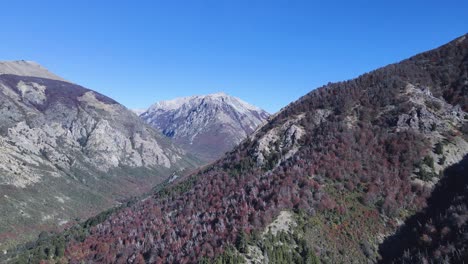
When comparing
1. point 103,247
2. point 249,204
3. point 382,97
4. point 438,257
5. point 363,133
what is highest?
point 382,97

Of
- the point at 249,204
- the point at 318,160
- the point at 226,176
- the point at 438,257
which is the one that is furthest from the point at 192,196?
the point at 438,257

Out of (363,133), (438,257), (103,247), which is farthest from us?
(103,247)

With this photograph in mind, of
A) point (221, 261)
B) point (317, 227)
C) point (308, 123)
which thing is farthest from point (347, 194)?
point (308, 123)

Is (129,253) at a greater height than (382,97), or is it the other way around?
(382,97)

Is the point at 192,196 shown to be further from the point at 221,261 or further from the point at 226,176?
the point at 221,261

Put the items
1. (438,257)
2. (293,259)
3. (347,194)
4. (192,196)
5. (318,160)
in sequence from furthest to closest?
(192,196) < (318,160) < (347,194) < (293,259) < (438,257)

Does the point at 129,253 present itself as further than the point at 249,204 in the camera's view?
Yes
